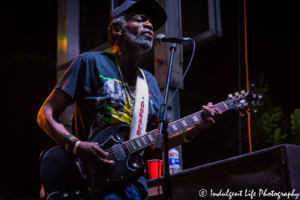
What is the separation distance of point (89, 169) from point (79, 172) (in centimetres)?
7

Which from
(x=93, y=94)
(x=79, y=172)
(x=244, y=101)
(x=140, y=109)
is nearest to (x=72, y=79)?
(x=93, y=94)

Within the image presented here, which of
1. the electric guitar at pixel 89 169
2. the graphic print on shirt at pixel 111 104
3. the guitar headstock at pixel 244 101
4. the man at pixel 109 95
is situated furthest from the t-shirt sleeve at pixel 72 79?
the guitar headstock at pixel 244 101

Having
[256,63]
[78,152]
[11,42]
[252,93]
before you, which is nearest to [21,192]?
[11,42]

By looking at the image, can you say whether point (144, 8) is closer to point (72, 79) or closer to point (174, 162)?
point (72, 79)

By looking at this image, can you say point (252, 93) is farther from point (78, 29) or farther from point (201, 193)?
point (78, 29)

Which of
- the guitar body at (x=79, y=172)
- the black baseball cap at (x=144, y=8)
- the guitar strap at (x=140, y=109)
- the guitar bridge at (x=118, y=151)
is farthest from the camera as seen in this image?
the black baseball cap at (x=144, y=8)

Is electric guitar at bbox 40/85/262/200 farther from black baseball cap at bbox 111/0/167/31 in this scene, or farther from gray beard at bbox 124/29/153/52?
black baseball cap at bbox 111/0/167/31

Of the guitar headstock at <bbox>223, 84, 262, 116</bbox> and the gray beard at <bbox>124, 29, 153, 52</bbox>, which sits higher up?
the gray beard at <bbox>124, 29, 153, 52</bbox>

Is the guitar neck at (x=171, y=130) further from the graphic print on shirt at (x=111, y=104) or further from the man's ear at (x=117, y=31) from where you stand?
the man's ear at (x=117, y=31)

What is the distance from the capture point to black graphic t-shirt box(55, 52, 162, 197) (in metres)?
2.30

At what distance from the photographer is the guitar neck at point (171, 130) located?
2.32 m

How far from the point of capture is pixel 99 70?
2.44 metres

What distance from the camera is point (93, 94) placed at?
2365 millimetres

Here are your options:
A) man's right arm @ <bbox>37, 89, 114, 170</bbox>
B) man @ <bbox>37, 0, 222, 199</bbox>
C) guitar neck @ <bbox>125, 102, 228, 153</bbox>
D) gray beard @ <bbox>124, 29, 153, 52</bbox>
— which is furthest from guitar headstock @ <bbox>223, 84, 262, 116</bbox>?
man's right arm @ <bbox>37, 89, 114, 170</bbox>
